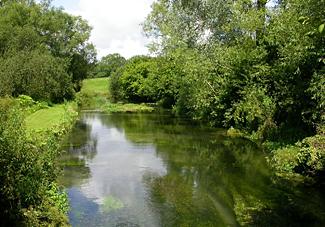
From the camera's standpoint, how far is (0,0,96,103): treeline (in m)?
54.9

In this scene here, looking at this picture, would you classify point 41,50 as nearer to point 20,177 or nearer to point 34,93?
point 34,93

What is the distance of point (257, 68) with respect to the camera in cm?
3198

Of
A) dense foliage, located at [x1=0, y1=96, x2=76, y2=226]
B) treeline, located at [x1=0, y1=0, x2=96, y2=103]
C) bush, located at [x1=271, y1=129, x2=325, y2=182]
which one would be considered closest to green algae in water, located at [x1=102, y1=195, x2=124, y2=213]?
dense foliage, located at [x1=0, y1=96, x2=76, y2=226]

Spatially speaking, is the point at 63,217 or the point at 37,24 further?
the point at 37,24

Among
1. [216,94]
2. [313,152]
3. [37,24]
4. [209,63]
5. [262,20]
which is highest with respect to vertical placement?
[37,24]

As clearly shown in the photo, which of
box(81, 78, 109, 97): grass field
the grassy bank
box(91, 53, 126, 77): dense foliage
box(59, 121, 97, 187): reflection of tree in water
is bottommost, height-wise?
box(59, 121, 97, 187): reflection of tree in water

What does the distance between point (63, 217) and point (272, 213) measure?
7.54 metres

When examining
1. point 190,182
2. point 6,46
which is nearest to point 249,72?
point 190,182

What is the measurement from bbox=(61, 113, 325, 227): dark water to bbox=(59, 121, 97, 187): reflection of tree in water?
2.0 inches

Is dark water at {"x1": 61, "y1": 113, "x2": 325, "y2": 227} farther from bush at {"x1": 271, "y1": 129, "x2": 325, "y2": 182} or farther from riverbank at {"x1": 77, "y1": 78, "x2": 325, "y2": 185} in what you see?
bush at {"x1": 271, "y1": 129, "x2": 325, "y2": 182}

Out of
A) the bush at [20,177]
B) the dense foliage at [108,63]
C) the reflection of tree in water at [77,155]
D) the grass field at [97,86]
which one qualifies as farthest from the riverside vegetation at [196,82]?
the dense foliage at [108,63]

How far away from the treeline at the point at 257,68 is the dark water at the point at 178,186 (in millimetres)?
1964

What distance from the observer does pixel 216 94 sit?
37.9m

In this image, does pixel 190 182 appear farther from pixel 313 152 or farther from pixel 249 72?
pixel 249 72
